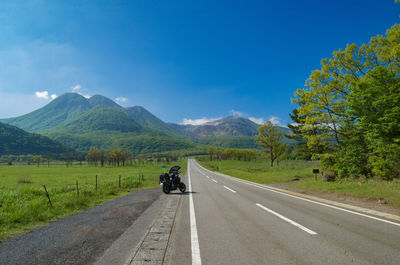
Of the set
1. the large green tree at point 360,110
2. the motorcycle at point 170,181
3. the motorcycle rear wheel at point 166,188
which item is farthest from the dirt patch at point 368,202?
the motorcycle rear wheel at point 166,188

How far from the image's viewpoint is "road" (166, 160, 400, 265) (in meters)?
3.79

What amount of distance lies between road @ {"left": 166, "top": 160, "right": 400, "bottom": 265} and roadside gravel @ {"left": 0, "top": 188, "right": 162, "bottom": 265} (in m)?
1.84

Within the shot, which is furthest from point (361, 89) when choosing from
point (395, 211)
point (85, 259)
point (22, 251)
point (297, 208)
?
point (22, 251)

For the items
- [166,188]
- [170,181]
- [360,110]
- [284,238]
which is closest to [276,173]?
[360,110]

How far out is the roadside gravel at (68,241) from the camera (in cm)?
408

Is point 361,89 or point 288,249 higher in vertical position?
point 361,89

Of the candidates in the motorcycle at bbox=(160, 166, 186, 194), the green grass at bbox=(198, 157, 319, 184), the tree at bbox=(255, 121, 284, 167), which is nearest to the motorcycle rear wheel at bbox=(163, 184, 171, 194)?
the motorcycle at bbox=(160, 166, 186, 194)

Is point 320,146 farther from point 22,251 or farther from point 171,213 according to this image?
point 22,251

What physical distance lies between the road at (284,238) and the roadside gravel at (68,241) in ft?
6.03

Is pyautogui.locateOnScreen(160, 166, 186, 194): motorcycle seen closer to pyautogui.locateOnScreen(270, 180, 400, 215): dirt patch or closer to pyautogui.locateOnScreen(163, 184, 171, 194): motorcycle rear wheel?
pyautogui.locateOnScreen(163, 184, 171, 194): motorcycle rear wheel

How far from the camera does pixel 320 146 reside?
19828mm

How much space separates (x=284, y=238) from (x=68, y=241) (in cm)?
571

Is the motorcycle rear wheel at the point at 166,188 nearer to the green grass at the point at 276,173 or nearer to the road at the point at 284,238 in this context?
the road at the point at 284,238

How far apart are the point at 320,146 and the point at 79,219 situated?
2153 centimetres
